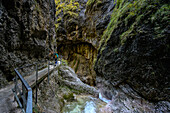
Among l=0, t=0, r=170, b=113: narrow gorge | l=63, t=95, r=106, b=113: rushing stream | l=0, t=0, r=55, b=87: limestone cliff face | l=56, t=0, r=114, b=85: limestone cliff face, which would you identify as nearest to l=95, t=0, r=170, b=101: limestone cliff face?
l=0, t=0, r=170, b=113: narrow gorge

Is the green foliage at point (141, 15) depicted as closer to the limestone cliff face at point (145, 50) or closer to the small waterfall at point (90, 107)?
the limestone cliff face at point (145, 50)

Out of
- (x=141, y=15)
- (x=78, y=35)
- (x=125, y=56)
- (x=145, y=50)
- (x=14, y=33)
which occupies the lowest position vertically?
(x=125, y=56)

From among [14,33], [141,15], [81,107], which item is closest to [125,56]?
[141,15]

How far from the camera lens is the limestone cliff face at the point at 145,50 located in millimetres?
2842

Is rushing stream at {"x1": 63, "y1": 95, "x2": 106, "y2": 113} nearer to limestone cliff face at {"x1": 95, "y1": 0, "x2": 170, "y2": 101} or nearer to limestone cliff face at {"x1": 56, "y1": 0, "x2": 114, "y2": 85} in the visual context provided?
limestone cliff face at {"x1": 95, "y1": 0, "x2": 170, "y2": 101}

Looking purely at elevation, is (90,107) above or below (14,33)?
below

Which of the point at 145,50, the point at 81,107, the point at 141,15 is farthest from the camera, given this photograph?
the point at 81,107

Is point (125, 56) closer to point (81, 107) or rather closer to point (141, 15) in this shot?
point (141, 15)

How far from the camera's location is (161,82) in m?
2.88

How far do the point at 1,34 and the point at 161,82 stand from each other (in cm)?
642

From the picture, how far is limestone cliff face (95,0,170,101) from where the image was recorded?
2842 mm

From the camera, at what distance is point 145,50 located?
323 cm

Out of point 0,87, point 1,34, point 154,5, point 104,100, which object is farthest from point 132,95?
point 1,34

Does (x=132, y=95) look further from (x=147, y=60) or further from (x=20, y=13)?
(x=20, y=13)
